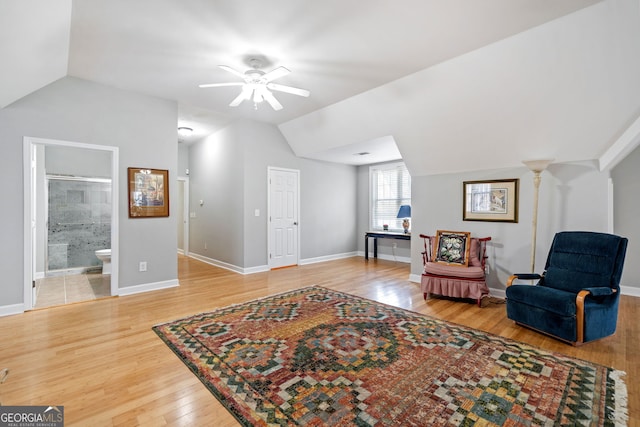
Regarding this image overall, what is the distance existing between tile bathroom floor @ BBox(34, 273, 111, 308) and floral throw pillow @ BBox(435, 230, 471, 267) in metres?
4.80

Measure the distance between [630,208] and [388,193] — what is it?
406cm

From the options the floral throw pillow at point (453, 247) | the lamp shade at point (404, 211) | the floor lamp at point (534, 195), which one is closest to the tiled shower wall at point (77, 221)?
the lamp shade at point (404, 211)

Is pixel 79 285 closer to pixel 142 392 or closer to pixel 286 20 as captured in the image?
pixel 142 392

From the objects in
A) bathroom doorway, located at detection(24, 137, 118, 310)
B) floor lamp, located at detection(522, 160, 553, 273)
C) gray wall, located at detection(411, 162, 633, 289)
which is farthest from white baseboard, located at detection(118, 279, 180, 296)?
floor lamp, located at detection(522, 160, 553, 273)

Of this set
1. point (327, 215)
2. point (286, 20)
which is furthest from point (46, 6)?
point (327, 215)

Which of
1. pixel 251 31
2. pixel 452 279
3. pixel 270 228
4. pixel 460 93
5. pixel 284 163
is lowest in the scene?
pixel 452 279

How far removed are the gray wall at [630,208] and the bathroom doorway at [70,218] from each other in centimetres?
751

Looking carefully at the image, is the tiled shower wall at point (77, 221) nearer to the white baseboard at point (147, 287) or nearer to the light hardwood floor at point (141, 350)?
the white baseboard at point (147, 287)

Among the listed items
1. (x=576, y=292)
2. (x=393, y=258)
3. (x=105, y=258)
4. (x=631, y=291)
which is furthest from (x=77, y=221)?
(x=631, y=291)

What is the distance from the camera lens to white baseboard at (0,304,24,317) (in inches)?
131

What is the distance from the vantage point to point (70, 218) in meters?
5.86

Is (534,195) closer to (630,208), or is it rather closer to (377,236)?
(630,208)

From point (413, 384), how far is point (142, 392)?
183cm

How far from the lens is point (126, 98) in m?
4.20
